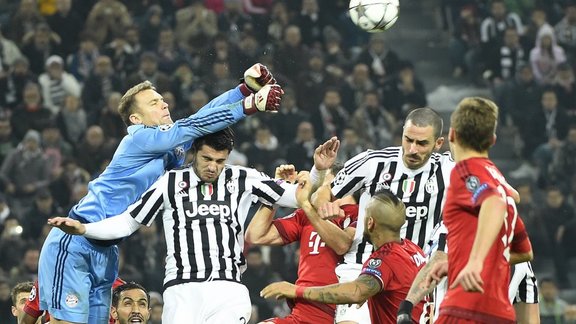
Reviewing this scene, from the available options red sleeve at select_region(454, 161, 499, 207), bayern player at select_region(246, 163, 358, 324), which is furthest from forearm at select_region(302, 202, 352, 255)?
red sleeve at select_region(454, 161, 499, 207)

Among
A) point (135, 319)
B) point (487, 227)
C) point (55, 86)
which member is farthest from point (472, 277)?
point (55, 86)

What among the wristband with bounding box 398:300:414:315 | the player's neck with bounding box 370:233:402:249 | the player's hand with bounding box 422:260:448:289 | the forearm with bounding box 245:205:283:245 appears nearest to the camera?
the player's hand with bounding box 422:260:448:289

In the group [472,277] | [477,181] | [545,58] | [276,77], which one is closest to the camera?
[472,277]

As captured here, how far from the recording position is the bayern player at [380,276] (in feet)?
21.4

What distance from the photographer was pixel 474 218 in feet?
18.5

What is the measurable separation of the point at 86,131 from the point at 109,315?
7.25 metres

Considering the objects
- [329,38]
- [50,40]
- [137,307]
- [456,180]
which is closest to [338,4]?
[329,38]

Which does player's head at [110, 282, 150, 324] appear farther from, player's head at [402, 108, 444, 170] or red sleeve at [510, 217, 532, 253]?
red sleeve at [510, 217, 532, 253]

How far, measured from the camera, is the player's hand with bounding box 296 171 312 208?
7.46 meters

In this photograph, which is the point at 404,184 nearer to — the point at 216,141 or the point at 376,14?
the point at 216,141

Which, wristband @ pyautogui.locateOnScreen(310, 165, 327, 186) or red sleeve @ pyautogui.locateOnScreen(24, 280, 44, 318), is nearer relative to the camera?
wristband @ pyautogui.locateOnScreen(310, 165, 327, 186)

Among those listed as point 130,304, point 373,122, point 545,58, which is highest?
point 545,58

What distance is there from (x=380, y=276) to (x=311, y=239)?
161 centimetres

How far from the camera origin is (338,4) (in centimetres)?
1736
